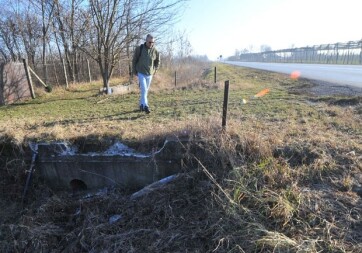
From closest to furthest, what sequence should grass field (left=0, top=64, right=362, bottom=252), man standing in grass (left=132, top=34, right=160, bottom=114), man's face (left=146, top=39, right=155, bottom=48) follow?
1. grass field (left=0, top=64, right=362, bottom=252)
2. man's face (left=146, top=39, right=155, bottom=48)
3. man standing in grass (left=132, top=34, right=160, bottom=114)

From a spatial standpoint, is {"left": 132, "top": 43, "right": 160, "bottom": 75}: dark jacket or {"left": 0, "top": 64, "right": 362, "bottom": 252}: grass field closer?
{"left": 0, "top": 64, "right": 362, "bottom": 252}: grass field

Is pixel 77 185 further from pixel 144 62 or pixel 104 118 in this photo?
pixel 144 62

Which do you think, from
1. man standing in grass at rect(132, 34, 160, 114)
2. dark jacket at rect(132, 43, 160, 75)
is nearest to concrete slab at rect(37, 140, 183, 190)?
man standing in grass at rect(132, 34, 160, 114)

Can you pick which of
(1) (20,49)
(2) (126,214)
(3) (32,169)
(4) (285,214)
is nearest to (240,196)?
(4) (285,214)

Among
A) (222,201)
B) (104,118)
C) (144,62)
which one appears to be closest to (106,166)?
(222,201)

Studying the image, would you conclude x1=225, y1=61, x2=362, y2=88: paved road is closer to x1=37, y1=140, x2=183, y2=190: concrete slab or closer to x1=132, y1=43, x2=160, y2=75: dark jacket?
x1=132, y1=43, x2=160, y2=75: dark jacket

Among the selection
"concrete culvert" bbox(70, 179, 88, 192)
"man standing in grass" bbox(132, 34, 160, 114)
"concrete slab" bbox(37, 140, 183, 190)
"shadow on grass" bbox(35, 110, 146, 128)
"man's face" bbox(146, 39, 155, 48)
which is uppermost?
"man's face" bbox(146, 39, 155, 48)

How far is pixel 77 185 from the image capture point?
4.70 metres

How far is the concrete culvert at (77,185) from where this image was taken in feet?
15.3

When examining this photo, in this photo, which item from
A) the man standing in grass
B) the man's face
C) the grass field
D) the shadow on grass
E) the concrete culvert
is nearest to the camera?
the grass field

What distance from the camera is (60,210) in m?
4.00

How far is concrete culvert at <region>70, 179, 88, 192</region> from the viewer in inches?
183

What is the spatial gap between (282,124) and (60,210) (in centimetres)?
395

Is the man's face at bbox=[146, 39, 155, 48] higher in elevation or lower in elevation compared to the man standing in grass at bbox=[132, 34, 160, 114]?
higher
